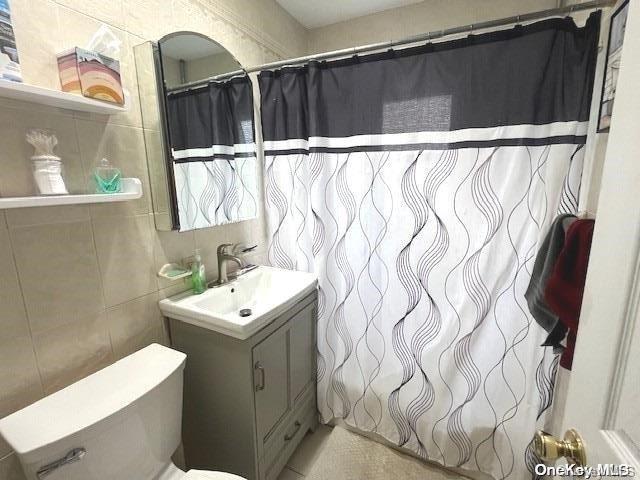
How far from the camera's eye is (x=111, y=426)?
0.85 meters

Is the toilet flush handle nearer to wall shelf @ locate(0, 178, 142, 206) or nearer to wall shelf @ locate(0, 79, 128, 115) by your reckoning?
wall shelf @ locate(0, 178, 142, 206)

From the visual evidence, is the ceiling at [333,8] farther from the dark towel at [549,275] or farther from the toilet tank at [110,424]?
the toilet tank at [110,424]

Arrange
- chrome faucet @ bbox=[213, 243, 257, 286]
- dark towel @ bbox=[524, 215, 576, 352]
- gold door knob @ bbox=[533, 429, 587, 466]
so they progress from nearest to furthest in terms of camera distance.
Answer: gold door knob @ bbox=[533, 429, 587, 466]
dark towel @ bbox=[524, 215, 576, 352]
chrome faucet @ bbox=[213, 243, 257, 286]

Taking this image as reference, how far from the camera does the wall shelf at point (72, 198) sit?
713mm

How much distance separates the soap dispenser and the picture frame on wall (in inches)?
62.4

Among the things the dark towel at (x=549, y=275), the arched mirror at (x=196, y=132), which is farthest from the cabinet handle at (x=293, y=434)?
the dark towel at (x=549, y=275)

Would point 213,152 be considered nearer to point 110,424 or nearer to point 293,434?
point 110,424

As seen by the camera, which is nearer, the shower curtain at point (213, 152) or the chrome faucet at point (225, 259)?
the shower curtain at point (213, 152)

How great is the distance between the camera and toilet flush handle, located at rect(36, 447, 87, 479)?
2.44 feet

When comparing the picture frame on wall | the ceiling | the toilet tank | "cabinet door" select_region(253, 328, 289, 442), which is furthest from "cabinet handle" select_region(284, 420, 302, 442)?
the ceiling

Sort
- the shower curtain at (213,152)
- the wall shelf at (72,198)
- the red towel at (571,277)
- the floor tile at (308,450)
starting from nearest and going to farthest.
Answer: the wall shelf at (72,198), the red towel at (571,277), the shower curtain at (213,152), the floor tile at (308,450)

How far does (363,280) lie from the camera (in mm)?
1593

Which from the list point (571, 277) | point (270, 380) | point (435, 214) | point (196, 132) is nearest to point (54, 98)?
point (196, 132)

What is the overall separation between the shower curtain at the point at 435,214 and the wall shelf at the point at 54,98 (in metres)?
0.87
